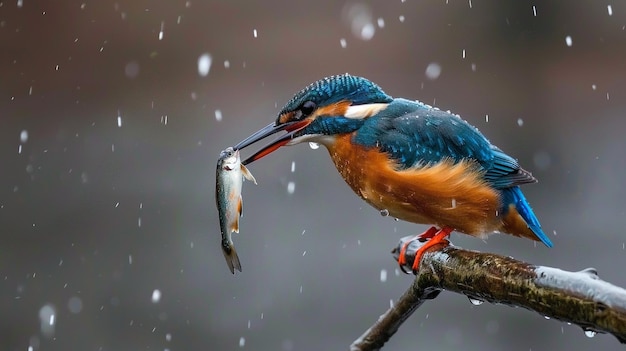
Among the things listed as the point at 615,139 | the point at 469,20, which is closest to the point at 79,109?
the point at 469,20

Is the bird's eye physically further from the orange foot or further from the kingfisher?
the orange foot

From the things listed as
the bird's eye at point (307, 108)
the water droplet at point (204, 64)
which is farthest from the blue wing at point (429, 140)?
the water droplet at point (204, 64)

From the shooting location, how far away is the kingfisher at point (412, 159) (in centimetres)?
165

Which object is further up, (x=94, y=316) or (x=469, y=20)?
(x=469, y=20)

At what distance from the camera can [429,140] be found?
1.74 metres

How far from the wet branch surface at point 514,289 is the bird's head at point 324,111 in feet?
0.99

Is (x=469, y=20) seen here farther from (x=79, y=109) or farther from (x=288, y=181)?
(x=79, y=109)

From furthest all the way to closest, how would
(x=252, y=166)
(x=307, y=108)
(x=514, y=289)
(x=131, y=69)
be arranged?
(x=131, y=69) → (x=252, y=166) → (x=307, y=108) → (x=514, y=289)

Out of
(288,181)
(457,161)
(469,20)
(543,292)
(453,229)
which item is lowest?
(288,181)

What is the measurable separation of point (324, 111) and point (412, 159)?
20cm

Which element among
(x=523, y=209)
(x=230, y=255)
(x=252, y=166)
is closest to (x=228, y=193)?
(x=230, y=255)

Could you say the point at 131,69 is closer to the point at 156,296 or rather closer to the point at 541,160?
the point at 156,296

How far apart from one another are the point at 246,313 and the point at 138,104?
60.9 inches

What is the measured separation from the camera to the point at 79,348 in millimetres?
4070
